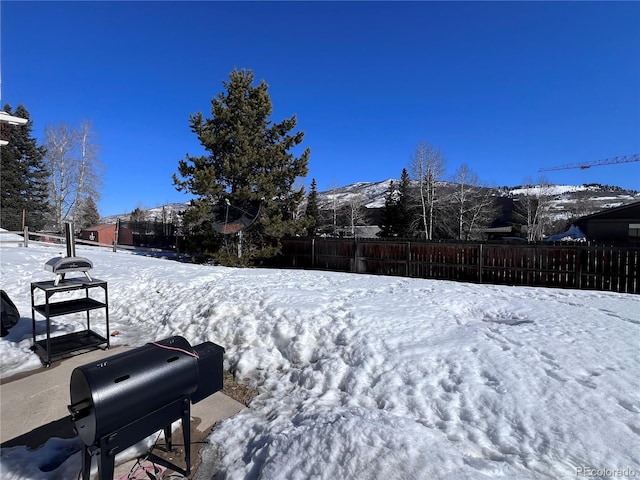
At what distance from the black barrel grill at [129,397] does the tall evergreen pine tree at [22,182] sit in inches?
1527

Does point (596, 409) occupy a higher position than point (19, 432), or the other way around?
point (596, 409)

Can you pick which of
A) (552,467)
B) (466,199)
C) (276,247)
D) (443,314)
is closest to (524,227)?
(466,199)

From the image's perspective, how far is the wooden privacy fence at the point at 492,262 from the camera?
9141 millimetres

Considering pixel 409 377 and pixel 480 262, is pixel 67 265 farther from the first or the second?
pixel 480 262

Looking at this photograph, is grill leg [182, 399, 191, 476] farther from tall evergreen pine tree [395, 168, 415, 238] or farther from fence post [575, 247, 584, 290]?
tall evergreen pine tree [395, 168, 415, 238]

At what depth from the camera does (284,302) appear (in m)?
6.07

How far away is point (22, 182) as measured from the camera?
33156 mm

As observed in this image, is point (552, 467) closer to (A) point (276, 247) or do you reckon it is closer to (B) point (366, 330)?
(B) point (366, 330)

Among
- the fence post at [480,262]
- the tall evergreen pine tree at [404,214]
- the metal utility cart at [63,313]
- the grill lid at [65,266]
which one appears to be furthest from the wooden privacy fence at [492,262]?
the tall evergreen pine tree at [404,214]

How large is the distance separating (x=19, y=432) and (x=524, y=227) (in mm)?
51155

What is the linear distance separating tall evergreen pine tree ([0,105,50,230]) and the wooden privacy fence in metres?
33.2

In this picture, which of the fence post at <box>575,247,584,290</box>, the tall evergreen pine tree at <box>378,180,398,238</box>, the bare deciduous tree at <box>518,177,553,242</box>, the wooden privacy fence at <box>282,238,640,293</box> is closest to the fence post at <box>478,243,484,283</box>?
the wooden privacy fence at <box>282,238,640,293</box>

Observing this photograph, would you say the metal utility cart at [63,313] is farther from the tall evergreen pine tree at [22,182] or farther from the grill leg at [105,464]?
the tall evergreen pine tree at [22,182]

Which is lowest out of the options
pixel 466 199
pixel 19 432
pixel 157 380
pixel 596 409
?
pixel 19 432
